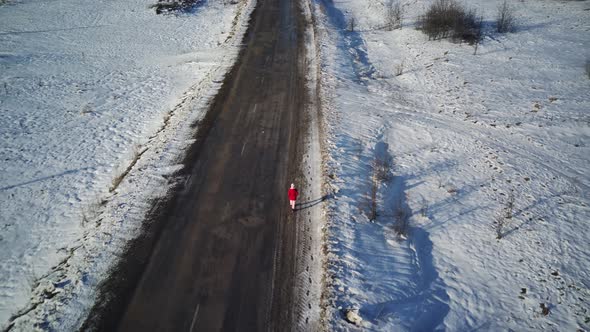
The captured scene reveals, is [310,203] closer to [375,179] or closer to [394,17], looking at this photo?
[375,179]

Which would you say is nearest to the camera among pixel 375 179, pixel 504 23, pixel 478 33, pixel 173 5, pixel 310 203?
pixel 310 203

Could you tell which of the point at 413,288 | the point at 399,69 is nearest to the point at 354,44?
the point at 399,69

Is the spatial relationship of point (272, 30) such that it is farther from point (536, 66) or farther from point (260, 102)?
point (536, 66)

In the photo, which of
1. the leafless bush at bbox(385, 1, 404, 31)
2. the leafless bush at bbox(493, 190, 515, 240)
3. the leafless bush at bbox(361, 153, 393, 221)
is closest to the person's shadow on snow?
the leafless bush at bbox(361, 153, 393, 221)

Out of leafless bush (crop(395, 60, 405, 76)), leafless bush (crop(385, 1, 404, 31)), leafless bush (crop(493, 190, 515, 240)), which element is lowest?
leafless bush (crop(493, 190, 515, 240))

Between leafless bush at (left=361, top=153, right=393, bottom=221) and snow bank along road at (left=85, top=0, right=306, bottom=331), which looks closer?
snow bank along road at (left=85, top=0, right=306, bottom=331)

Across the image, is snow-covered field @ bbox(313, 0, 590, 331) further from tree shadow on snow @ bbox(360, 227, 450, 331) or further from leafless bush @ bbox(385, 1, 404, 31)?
leafless bush @ bbox(385, 1, 404, 31)

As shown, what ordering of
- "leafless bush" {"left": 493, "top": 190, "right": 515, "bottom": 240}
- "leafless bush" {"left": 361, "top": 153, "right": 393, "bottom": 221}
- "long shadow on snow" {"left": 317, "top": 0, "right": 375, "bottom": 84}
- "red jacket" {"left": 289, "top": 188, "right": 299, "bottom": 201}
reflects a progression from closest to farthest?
"leafless bush" {"left": 493, "top": 190, "right": 515, "bottom": 240}, "red jacket" {"left": 289, "top": 188, "right": 299, "bottom": 201}, "leafless bush" {"left": 361, "top": 153, "right": 393, "bottom": 221}, "long shadow on snow" {"left": 317, "top": 0, "right": 375, "bottom": 84}
